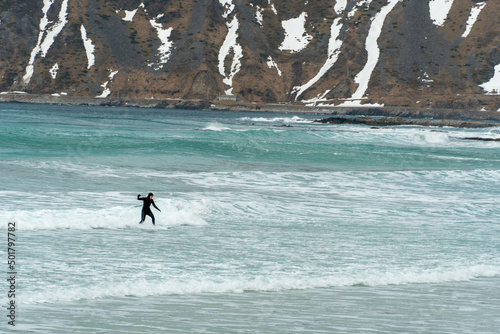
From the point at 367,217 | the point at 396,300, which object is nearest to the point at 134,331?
the point at 396,300

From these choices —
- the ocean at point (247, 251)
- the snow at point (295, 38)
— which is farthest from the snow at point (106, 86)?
the ocean at point (247, 251)

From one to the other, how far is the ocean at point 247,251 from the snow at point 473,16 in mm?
158135

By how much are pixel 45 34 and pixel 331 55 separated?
8438 centimetres

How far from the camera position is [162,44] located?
18300cm

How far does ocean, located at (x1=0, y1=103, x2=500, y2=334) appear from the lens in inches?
336

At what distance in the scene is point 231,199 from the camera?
19016 mm

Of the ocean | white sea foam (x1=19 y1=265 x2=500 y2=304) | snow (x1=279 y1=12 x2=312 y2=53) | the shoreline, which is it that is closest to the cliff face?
snow (x1=279 y1=12 x2=312 y2=53)

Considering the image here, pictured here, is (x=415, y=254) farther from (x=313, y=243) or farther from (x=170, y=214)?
(x=170, y=214)

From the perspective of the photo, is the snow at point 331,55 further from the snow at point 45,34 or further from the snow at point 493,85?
the snow at point 45,34

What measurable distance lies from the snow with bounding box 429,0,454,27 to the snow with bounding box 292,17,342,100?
89.9ft

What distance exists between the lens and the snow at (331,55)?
174 m

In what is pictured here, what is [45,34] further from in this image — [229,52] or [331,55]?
[331,55]

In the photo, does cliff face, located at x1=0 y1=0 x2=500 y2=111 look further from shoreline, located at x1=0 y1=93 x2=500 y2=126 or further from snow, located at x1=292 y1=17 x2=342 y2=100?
shoreline, located at x1=0 y1=93 x2=500 y2=126

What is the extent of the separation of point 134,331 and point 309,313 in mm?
2494
